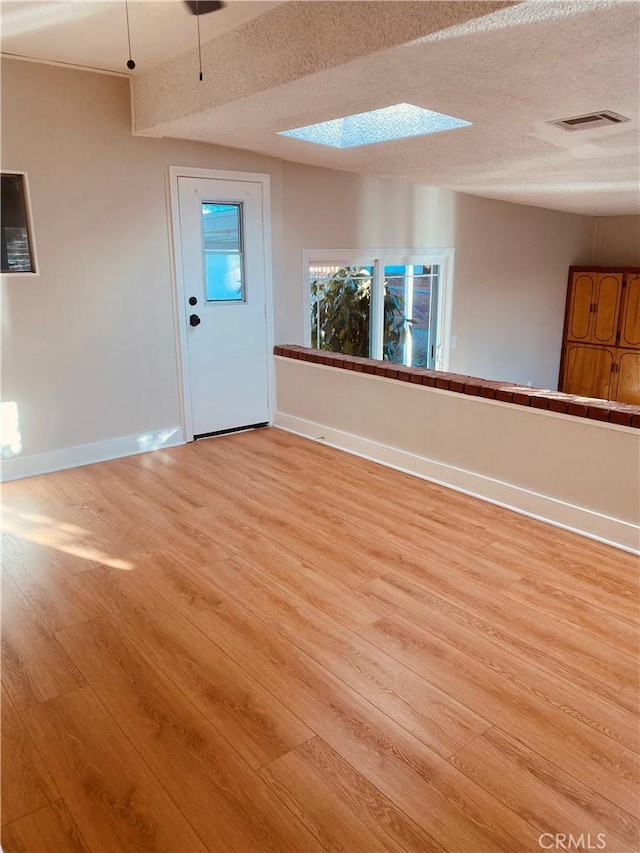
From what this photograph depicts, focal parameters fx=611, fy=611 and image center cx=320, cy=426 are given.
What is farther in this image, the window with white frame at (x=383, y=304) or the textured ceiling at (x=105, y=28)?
the window with white frame at (x=383, y=304)

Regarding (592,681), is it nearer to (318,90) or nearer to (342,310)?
(318,90)

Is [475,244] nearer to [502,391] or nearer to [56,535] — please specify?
[502,391]

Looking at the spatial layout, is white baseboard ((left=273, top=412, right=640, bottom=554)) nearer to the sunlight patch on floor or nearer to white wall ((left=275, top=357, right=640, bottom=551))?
white wall ((left=275, top=357, right=640, bottom=551))

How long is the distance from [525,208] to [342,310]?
2729mm

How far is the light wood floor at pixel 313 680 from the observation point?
1.57 metres

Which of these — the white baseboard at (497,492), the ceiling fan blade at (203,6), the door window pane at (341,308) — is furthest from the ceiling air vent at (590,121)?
the door window pane at (341,308)

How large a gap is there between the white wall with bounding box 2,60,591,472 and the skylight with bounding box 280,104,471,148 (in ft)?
2.58

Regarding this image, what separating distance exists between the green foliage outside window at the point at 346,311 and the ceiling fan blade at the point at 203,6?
2654mm

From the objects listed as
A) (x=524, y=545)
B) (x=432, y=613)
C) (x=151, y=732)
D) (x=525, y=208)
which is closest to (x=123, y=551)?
(x=151, y=732)

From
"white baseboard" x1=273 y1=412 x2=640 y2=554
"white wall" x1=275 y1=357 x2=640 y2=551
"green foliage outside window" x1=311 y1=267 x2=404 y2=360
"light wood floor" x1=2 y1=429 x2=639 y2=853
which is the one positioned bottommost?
"light wood floor" x1=2 y1=429 x2=639 y2=853

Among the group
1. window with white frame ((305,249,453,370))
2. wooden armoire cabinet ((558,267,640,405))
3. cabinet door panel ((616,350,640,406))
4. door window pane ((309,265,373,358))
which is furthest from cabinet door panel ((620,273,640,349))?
door window pane ((309,265,373,358))

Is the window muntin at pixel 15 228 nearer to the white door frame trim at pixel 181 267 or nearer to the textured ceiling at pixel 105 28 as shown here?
the textured ceiling at pixel 105 28

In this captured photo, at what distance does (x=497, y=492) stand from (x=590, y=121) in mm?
1981

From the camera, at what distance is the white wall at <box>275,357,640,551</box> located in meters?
2.97
